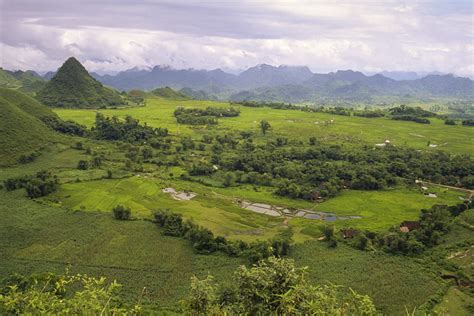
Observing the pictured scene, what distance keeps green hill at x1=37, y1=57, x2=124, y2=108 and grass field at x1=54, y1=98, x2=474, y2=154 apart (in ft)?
33.4

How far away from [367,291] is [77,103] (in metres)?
125

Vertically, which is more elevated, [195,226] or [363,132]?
[363,132]

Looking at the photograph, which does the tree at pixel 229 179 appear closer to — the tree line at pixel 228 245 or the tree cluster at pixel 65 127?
the tree line at pixel 228 245

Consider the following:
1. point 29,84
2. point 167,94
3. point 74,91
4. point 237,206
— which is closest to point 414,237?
point 237,206

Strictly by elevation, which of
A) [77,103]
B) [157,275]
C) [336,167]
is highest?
[77,103]

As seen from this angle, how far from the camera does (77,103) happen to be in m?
135

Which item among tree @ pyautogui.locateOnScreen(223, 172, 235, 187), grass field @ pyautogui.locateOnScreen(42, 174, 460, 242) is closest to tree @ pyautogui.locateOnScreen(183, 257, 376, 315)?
grass field @ pyautogui.locateOnScreen(42, 174, 460, 242)

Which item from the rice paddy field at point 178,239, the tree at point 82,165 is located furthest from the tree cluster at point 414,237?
the tree at point 82,165

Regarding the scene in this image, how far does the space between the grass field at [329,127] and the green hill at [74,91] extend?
33.4ft

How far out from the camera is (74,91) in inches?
5541

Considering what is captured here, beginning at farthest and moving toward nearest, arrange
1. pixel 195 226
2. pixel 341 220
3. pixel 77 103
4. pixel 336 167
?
1. pixel 77 103
2. pixel 336 167
3. pixel 341 220
4. pixel 195 226

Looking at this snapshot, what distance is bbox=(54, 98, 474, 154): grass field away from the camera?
314 ft

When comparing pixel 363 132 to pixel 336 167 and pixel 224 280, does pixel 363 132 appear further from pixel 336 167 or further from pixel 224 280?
pixel 224 280

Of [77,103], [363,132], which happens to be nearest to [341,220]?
[363,132]
